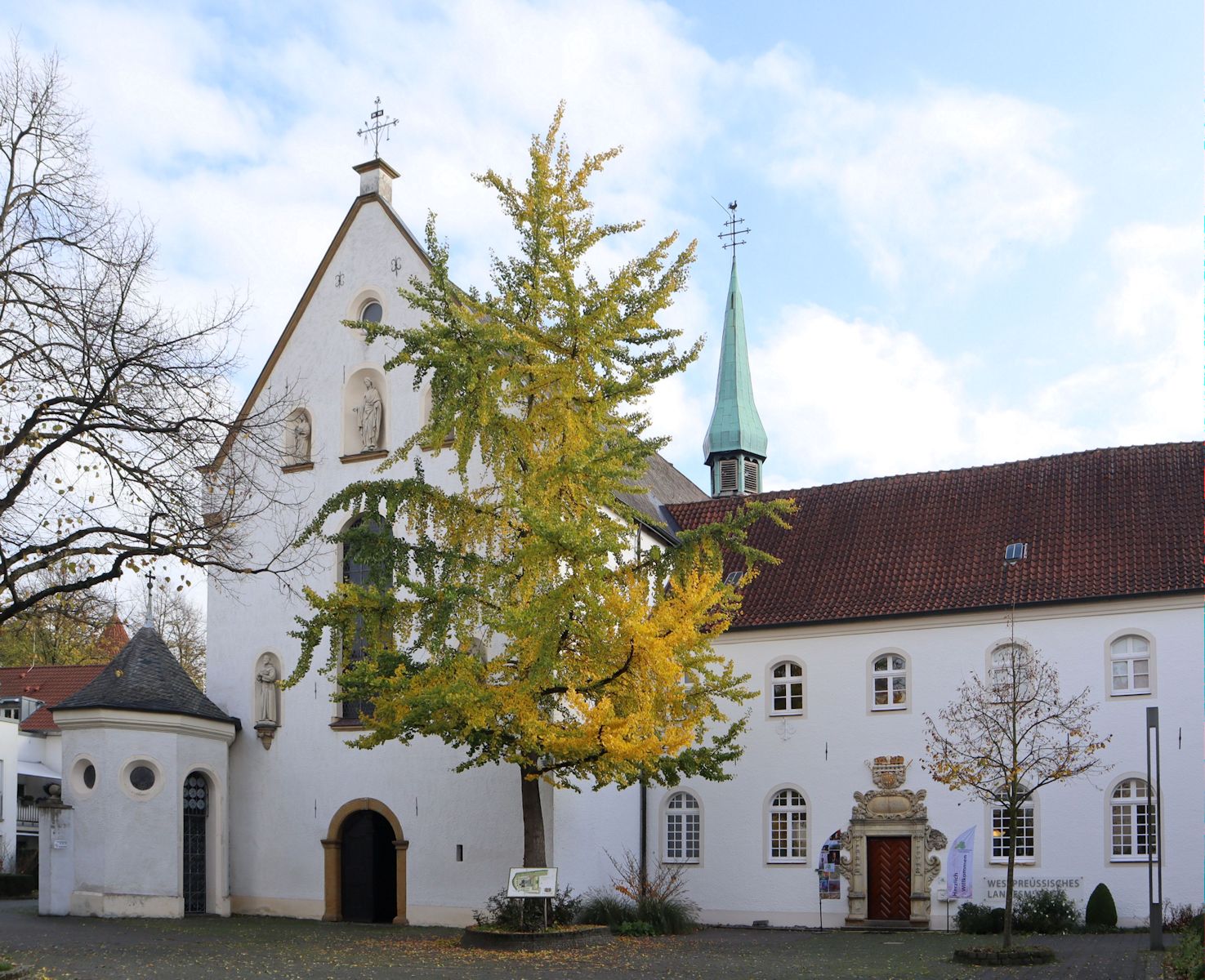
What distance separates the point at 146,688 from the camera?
24.8 meters

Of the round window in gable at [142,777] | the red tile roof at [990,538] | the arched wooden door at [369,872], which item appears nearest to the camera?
the red tile roof at [990,538]

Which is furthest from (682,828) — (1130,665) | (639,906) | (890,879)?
(1130,665)

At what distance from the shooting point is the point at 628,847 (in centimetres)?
2545

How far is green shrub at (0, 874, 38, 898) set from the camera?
107ft

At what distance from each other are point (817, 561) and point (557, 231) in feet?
34.6

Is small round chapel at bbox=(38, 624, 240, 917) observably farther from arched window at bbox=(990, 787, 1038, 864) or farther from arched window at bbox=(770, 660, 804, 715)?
arched window at bbox=(990, 787, 1038, 864)

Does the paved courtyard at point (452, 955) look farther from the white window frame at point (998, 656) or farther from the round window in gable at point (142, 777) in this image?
the white window frame at point (998, 656)

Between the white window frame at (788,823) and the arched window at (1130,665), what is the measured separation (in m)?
6.03

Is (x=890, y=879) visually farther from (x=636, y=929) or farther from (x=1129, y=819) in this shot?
(x=636, y=929)

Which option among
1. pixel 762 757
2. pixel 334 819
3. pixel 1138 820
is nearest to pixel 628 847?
pixel 762 757

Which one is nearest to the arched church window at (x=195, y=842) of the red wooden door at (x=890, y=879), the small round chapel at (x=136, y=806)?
the small round chapel at (x=136, y=806)

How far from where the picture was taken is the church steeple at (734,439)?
125 ft

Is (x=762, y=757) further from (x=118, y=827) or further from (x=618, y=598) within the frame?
(x=118, y=827)

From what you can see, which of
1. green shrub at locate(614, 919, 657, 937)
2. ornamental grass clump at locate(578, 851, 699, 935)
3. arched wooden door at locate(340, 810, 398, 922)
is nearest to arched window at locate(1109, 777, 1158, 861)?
ornamental grass clump at locate(578, 851, 699, 935)
